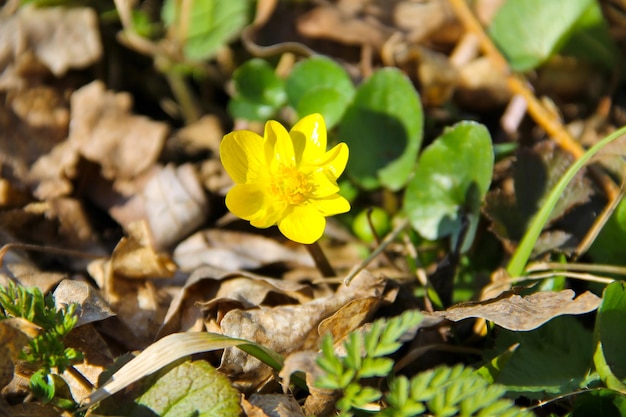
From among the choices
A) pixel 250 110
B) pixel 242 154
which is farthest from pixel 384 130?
pixel 242 154

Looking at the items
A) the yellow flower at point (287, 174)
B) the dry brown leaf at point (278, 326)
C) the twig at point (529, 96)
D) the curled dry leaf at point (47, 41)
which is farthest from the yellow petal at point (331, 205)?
the curled dry leaf at point (47, 41)

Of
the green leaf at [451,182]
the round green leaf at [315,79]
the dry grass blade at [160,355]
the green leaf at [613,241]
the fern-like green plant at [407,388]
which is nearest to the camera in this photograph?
the fern-like green plant at [407,388]

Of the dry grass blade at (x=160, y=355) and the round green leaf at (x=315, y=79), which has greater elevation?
the round green leaf at (x=315, y=79)

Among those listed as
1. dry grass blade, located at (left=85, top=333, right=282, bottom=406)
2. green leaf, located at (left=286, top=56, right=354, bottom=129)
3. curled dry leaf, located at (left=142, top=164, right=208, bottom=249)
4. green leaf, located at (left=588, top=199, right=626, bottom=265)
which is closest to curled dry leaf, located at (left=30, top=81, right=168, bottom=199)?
curled dry leaf, located at (left=142, top=164, right=208, bottom=249)

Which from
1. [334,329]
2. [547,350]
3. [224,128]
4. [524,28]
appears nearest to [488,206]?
[547,350]

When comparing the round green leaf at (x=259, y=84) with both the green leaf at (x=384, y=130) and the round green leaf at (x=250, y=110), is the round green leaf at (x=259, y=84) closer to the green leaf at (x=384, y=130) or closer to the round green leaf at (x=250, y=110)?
the round green leaf at (x=250, y=110)

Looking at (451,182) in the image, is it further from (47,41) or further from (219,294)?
(47,41)

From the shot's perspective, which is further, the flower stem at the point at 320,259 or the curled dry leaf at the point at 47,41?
the curled dry leaf at the point at 47,41

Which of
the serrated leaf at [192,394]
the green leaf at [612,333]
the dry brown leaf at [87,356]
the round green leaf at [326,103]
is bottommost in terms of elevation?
the dry brown leaf at [87,356]
